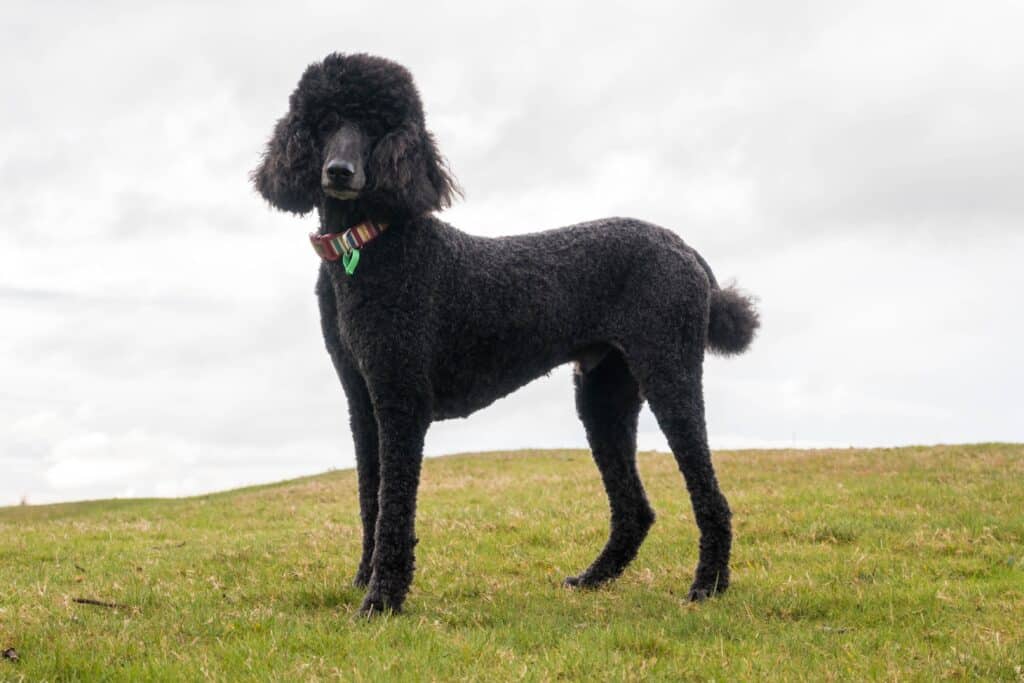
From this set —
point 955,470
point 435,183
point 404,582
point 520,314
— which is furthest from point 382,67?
point 955,470

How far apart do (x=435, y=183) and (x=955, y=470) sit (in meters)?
13.0

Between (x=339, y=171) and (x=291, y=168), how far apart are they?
2.56ft

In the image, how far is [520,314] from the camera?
6.97m

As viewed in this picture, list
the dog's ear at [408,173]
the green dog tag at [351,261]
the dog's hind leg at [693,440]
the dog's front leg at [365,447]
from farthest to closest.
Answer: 1. the dog's hind leg at [693,440]
2. the dog's front leg at [365,447]
3. the green dog tag at [351,261]
4. the dog's ear at [408,173]

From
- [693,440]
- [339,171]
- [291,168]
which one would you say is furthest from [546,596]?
[291,168]

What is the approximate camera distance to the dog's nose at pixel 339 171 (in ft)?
20.0

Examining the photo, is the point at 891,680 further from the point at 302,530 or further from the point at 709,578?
the point at 302,530

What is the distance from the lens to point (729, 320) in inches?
314

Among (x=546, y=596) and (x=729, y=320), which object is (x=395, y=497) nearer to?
(x=546, y=596)

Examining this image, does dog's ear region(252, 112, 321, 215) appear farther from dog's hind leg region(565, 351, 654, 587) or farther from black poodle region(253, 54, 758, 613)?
dog's hind leg region(565, 351, 654, 587)

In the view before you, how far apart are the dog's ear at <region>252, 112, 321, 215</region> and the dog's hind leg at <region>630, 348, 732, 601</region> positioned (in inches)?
107

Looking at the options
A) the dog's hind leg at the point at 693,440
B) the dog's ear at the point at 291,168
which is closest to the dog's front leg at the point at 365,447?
the dog's ear at the point at 291,168

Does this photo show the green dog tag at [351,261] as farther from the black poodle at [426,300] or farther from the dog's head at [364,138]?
the dog's head at [364,138]

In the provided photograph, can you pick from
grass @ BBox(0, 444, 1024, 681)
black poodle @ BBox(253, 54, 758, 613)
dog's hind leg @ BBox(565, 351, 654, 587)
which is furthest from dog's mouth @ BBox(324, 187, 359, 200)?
grass @ BBox(0, 444, 1024, 681)
